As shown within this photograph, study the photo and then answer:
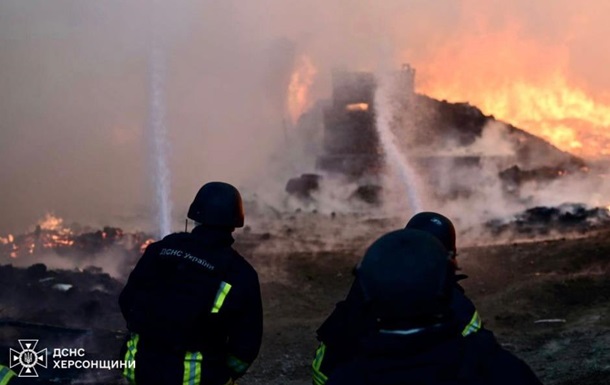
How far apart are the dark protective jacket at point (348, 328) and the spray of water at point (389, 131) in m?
16.3

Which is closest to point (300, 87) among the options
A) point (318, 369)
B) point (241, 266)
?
point (241, 266)

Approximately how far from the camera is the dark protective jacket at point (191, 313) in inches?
127

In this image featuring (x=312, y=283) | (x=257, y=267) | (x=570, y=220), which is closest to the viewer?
(x=312, y=283)

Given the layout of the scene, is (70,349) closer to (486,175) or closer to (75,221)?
(75,221)

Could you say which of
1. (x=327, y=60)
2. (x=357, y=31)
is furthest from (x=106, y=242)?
(x=327, y=60)

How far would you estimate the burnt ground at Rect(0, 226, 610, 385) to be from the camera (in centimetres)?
717

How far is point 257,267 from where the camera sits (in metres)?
12.0

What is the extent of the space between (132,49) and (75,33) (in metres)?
1.42

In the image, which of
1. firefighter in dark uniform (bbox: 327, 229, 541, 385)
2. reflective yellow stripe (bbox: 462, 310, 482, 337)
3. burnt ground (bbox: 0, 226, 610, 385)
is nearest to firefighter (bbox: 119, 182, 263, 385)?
reflective yellow stripe (bbox: 462, 310, 482, 337)

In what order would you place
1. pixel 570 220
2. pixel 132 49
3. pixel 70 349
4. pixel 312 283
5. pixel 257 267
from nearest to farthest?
1. pixel 70 349
2. pixel 312 283
3. pixel 257 267
4. pixel 570 220
5. pixel 132 49

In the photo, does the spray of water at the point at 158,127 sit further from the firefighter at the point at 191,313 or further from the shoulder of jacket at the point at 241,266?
the shoulder of jacket at the point at 241,266

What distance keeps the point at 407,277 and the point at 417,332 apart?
0.14 m

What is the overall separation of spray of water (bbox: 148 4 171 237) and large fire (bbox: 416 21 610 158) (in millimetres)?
10794

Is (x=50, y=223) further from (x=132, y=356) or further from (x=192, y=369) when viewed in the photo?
(x=192, y=369)
